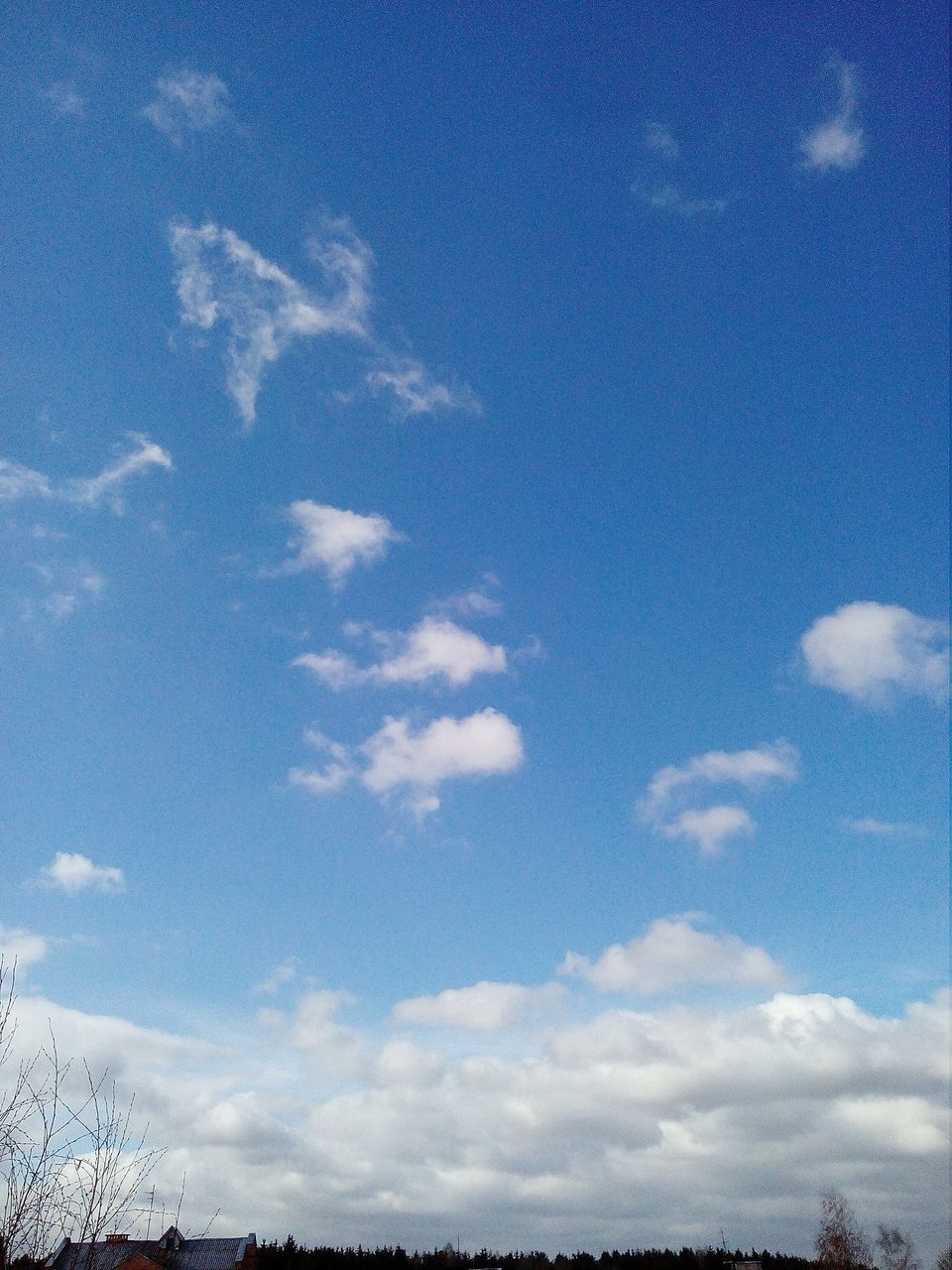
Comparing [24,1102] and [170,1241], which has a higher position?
[24,1102]

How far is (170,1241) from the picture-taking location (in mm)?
96125

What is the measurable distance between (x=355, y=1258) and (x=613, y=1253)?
158 feet

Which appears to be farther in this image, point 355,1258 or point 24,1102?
point 355,1258

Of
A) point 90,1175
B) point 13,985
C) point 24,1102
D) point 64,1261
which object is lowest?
point 64,1261

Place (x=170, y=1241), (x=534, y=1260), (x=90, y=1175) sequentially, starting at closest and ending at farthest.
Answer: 1. (x=90, y=1175)
2. (x=170, y=1241)
3. (x=534, y=1260)

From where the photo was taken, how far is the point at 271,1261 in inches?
4146

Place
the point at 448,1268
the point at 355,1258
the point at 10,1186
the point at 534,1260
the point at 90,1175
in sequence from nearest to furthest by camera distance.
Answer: the point at 10,1186 → the point at 90,1175 → the point at 355,1258 → the point at 448,1268 → the point at 534,1260

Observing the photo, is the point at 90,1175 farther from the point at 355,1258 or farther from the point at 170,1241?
the point at 355,1258

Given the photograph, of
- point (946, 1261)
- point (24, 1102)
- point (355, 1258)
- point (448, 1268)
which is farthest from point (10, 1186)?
point (946, 1261)

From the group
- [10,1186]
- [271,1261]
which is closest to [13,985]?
[10,1186]

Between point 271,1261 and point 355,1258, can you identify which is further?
point 355,1258

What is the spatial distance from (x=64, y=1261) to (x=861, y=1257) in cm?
7393

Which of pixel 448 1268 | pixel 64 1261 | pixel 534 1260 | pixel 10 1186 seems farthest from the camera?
pixel 534 1260

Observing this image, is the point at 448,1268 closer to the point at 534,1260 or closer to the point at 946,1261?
the point at 534,1260
